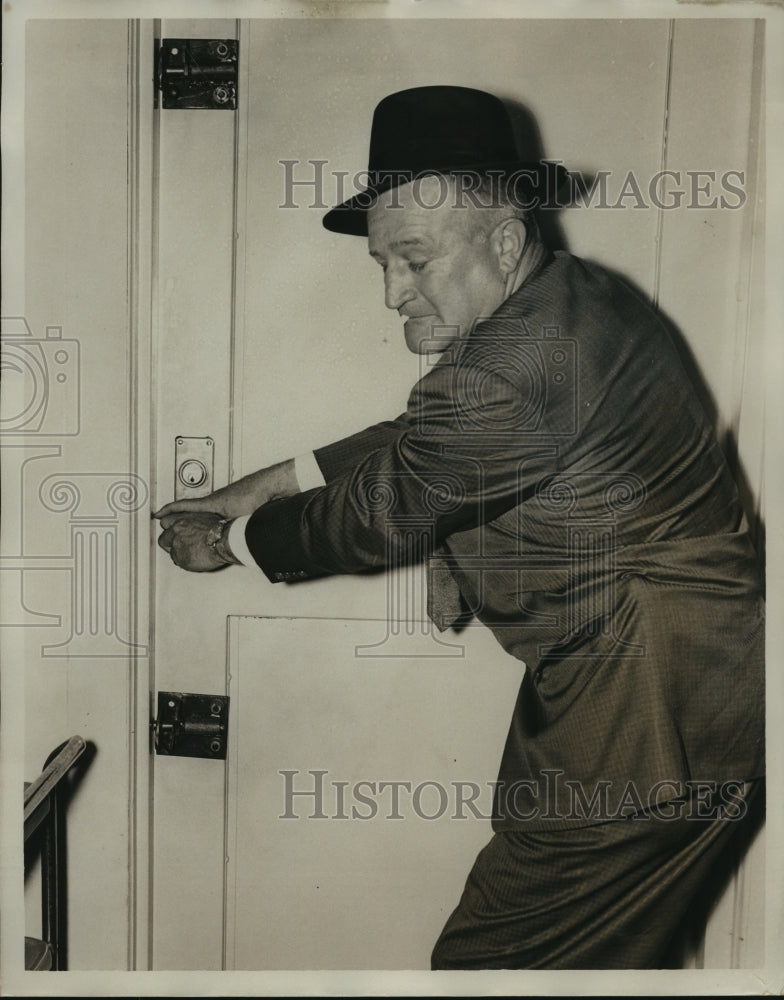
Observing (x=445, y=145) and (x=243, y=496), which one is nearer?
(x=445, y=145)

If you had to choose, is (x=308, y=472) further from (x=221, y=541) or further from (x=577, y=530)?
(x=577, y=530)

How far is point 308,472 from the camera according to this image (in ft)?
4.62

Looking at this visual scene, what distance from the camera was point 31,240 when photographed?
1391 mm

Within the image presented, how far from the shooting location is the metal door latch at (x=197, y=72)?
1366 mm

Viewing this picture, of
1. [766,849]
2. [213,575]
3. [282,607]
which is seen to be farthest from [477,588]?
[766,849]

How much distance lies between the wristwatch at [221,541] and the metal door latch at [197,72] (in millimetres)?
604

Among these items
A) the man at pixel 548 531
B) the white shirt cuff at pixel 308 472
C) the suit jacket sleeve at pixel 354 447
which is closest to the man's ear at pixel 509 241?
the man at pixel 548 531

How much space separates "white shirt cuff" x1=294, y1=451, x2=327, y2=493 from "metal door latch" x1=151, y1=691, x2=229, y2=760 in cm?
35

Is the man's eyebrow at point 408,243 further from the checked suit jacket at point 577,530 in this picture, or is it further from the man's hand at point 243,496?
the man's hand at point 243,496

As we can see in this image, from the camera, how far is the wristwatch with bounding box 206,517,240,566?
4.63ft

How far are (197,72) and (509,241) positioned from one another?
1.67 feet

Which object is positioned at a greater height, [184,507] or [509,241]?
[509,241]

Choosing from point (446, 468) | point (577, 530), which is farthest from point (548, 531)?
point (446, 468)

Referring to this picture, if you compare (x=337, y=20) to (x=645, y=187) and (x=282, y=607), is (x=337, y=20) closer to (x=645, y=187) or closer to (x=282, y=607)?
(x=645, y=187)
